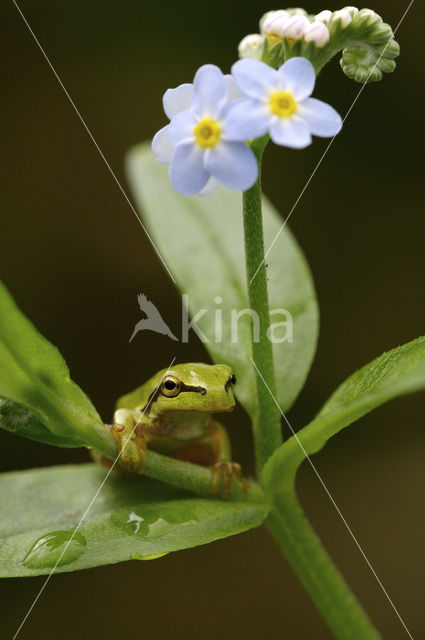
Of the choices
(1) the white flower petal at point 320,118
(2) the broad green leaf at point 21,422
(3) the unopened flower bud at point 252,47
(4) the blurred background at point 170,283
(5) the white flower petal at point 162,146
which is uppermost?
(3) the unopened flower bud at point 252,47

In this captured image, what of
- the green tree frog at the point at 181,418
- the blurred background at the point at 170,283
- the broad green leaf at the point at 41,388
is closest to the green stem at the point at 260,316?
the green tree frog at the point at 181,418

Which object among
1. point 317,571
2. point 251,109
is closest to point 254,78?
point 251,109

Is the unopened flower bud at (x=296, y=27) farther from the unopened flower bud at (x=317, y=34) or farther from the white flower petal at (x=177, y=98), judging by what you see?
the white flower petal at (x=177, y=98)

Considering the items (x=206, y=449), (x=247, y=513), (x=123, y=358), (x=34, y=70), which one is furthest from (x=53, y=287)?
(x=247, y=513)

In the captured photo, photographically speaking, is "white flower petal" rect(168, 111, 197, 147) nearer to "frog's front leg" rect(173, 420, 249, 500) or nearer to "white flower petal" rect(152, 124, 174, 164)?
"white flower petal" rect(152, 124, 174, 164)

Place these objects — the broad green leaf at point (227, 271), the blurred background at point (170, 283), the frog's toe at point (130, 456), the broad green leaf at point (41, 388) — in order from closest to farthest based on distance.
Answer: the broad green leaf at point (41, 388) → the frog's toe at point (130, 456) → the broad green leaf at point (227, 271) → the blurred background at point (170, 283)

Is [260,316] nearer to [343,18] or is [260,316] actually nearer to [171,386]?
[171,386]
